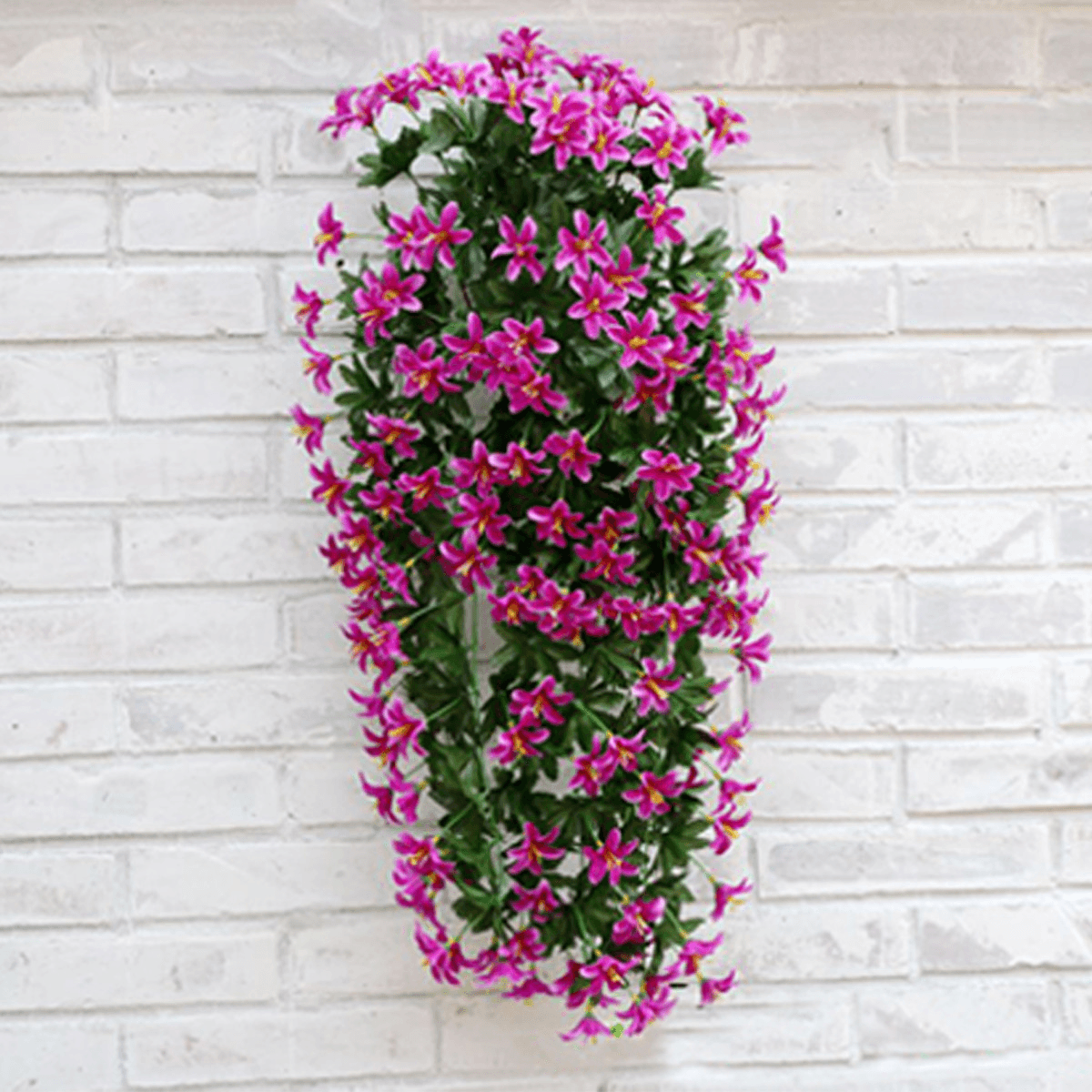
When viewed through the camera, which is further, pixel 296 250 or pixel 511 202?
pixel 296 250

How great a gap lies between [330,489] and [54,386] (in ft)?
1.08

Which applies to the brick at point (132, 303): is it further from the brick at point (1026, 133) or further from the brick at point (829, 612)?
the brick at point (1026, 133)

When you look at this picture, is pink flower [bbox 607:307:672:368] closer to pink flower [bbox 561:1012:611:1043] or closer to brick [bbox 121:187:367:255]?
brick [bbox 121:187:367:255]

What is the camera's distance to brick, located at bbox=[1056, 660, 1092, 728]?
1469mm

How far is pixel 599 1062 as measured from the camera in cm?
146

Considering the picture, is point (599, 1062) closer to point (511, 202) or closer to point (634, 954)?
point (634, 954)

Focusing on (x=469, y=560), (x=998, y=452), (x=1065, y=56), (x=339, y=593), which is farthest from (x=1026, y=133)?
(x=339, y=593)

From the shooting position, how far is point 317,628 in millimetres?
1422

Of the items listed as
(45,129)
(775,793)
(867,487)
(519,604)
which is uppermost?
(45,129)

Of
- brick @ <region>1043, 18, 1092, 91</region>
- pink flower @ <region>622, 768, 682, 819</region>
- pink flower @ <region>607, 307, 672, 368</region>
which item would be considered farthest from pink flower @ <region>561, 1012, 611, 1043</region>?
brick @ <region>1043, 18, 1092, 91</region>

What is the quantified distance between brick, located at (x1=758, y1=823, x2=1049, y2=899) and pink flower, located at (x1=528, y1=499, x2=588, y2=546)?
1.42ft

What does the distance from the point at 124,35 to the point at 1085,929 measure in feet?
4.47

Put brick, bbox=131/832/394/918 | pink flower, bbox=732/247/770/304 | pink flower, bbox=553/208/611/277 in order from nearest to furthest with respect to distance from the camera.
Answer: pink flower, bbox=553/208/611/277 < pink flower, bbox=732/247/770/304 < brick, bbox=131/832/394/918

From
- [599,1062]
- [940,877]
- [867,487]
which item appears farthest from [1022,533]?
[599,1062]
